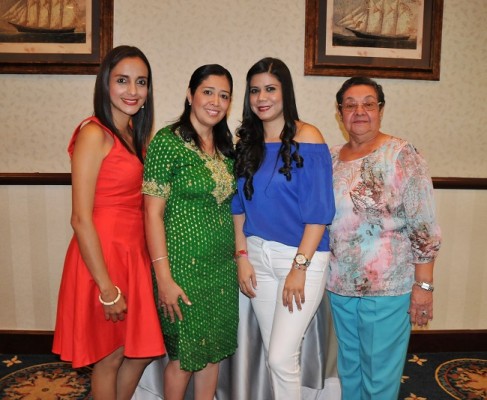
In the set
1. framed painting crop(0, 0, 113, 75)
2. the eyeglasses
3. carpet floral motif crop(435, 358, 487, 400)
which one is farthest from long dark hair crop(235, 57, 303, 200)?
carpet floral motif crop(435, 358, 487, 400)

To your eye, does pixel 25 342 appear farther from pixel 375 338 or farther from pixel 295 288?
pixel 375 338

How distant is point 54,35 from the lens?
2633mm

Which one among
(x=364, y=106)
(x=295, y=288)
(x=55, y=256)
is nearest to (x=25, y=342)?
(x=55, y=256)

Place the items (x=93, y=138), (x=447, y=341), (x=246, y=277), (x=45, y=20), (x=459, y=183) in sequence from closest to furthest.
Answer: (x=93, y=138)
(x=246, y=277)
(x=45, y=20)
(x=459, y=183)
(x=447, y=341)

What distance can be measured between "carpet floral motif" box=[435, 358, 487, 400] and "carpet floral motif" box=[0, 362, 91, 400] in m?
2.04

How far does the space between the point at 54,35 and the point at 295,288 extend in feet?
6.90

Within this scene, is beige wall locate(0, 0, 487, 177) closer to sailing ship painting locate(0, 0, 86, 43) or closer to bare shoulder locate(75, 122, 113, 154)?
sailing ship painting locate(0, 0, 86, 43)

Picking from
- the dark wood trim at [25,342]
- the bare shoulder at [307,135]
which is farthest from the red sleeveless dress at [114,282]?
the dark wood trim at [25,342]

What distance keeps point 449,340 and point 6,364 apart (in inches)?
114

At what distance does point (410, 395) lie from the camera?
244cm

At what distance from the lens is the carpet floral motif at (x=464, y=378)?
2.45 m

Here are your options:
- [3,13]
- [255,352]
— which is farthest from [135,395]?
[3,13]

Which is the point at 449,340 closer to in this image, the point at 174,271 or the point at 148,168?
the point at 174,271

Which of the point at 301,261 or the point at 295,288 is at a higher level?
the point at 301,261
